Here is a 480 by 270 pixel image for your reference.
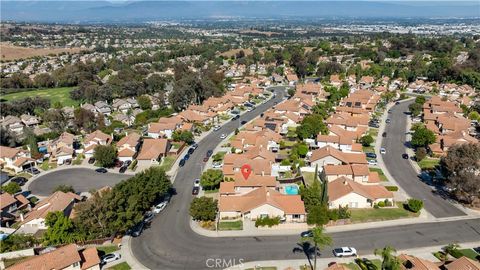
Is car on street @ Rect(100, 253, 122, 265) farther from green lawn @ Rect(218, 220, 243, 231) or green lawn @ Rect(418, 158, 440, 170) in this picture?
green lawn @ Rect(418, 158, 440, 170)

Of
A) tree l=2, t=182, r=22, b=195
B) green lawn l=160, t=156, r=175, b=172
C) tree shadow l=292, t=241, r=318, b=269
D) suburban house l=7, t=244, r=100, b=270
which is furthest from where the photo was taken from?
green lawn l=160, t=156, r=175, b=172

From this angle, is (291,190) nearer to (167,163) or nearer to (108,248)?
(167,163)

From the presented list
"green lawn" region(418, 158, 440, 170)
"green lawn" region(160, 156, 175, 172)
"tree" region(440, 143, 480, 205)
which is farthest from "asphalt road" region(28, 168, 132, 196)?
"green lawn" region(418, 158, 440, 170)

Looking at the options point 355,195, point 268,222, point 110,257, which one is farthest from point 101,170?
point 355,195

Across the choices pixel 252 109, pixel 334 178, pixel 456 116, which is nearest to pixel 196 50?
pixel 252 109

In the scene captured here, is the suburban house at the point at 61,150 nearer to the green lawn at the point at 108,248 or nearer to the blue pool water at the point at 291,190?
the green lawn at the point at 108,248

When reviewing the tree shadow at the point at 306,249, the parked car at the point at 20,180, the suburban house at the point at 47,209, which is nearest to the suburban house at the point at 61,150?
the parked car at the point at 20,180
